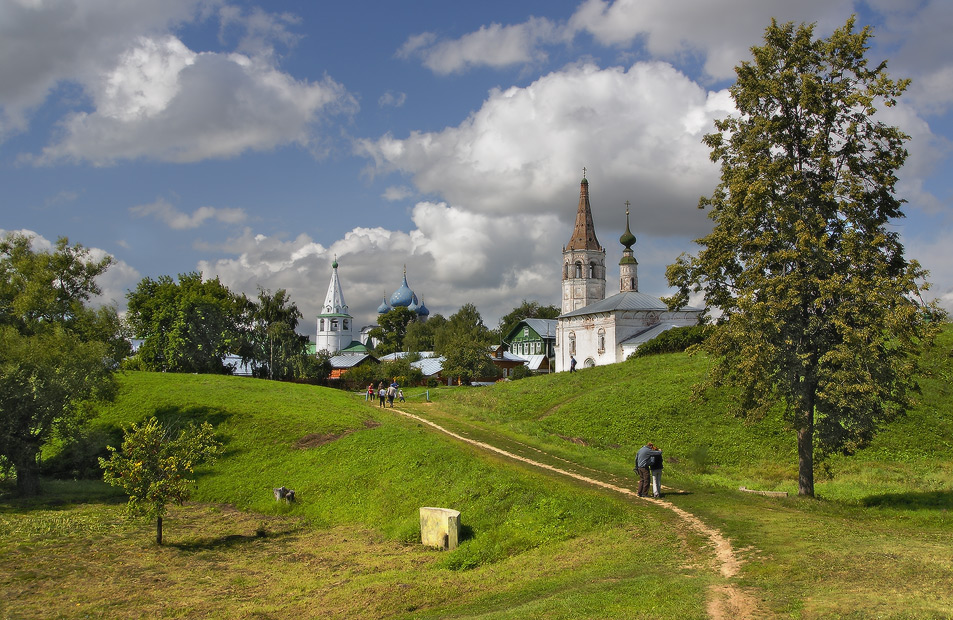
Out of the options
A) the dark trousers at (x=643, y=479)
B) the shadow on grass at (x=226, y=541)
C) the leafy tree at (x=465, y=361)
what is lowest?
the shadow on grass at (x=226, y=541)

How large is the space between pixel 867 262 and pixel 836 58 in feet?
20.6

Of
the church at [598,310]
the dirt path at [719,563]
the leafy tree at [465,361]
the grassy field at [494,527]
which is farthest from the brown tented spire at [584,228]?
the dirt path at [719,563]

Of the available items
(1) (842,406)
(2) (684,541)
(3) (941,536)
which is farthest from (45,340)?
(3) (941,536)

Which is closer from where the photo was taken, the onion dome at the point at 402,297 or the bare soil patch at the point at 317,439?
the bare soil patch at the point at 317,439

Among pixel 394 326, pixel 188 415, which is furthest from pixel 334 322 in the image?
pixel 188 415

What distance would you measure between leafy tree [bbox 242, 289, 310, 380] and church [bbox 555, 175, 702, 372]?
30543 millimetres

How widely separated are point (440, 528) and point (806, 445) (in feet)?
39.0

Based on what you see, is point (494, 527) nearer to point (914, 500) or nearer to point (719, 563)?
point (719, 563)

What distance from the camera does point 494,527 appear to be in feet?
64.1

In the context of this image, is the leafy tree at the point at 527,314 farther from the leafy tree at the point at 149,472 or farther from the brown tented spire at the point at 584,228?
the leafy tree at the point at 149,472

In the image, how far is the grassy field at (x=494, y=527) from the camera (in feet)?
42.6

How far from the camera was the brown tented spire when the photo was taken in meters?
90.1

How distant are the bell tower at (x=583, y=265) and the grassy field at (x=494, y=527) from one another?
1996 inches

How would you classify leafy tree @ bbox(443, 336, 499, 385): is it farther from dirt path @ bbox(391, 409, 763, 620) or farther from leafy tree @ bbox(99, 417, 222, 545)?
leafy tree @ bbox(99, 417, 222, 545)
